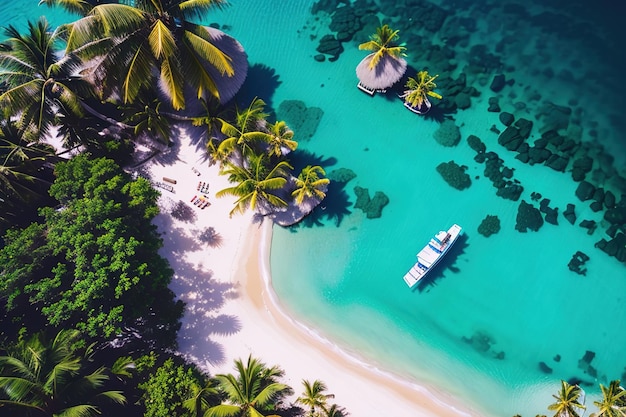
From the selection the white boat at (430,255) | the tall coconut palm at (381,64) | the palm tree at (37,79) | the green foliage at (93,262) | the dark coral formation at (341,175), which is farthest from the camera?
the dark coral formation at (341,175)

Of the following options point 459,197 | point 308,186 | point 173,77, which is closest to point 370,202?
point 308,186

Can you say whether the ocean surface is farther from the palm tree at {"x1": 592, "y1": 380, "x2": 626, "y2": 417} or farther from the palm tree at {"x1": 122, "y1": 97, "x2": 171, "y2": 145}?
the palm tree at {"x1": 122, "y1": 97, "x2": 171, "y2": 145}

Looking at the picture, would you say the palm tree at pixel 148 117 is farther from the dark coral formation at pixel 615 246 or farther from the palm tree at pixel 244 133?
the dark coral formation at pixel 615 246

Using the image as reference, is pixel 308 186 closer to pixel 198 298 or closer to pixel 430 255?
pixel 430 255

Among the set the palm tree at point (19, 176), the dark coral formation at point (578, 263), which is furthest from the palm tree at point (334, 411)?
the palm tree at point (19, 176)

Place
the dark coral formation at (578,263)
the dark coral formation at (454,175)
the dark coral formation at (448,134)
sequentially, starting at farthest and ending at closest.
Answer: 1. the dark coral formation at (448,134)
2. the dark coral formation at (454,175)
3. the dark coral formation at (578,263)

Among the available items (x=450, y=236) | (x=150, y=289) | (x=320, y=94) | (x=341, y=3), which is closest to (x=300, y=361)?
(x=150, y=289)

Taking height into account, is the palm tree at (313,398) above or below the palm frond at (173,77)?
below
